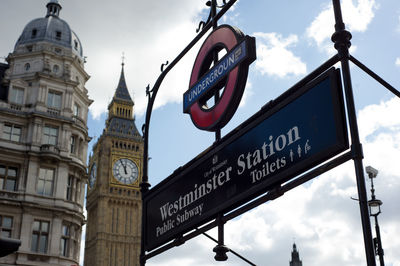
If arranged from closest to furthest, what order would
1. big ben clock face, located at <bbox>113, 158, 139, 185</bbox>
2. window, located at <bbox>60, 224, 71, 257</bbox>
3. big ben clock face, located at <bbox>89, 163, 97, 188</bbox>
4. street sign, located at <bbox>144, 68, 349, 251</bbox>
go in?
street sign, located at <bbox>144, 68, 349, 251</bbox> < window, located at <bbox>60, 224, 71, 257</bbox> < big ben clock face, located at <bbox>113, 158, 139, 185</bbox> < big ben clock face, located at <bbox>89, 163, 97, 188</bbox>

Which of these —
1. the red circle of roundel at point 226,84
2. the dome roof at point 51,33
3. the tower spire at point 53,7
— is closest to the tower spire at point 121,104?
the tower spire at point 53,7

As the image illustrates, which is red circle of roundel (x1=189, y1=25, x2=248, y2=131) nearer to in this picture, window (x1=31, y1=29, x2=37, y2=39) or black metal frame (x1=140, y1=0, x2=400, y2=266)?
black metal frame (x1=140, y1=0, x2=400, y2=266)

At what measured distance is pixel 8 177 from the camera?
107 feet

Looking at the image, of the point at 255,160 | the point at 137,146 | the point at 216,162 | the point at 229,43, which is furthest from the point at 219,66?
the point at 137,146

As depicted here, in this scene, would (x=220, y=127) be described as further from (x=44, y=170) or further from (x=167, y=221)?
(x=44, y=170)

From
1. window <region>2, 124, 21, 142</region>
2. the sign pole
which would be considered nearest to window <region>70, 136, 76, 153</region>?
window <region>2, 124, 21, 142</region>

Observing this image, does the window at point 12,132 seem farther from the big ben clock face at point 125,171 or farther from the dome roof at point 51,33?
the big ben clock face at point 125,171

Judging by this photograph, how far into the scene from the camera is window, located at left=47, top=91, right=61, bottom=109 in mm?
36125

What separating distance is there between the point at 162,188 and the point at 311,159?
329cm

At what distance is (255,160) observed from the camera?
554 cm

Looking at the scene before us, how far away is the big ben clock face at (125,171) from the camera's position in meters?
113

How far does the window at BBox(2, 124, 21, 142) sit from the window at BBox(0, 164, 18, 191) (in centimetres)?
214

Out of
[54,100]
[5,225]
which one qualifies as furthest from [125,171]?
[5,225]

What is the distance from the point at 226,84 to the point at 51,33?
115 ft
